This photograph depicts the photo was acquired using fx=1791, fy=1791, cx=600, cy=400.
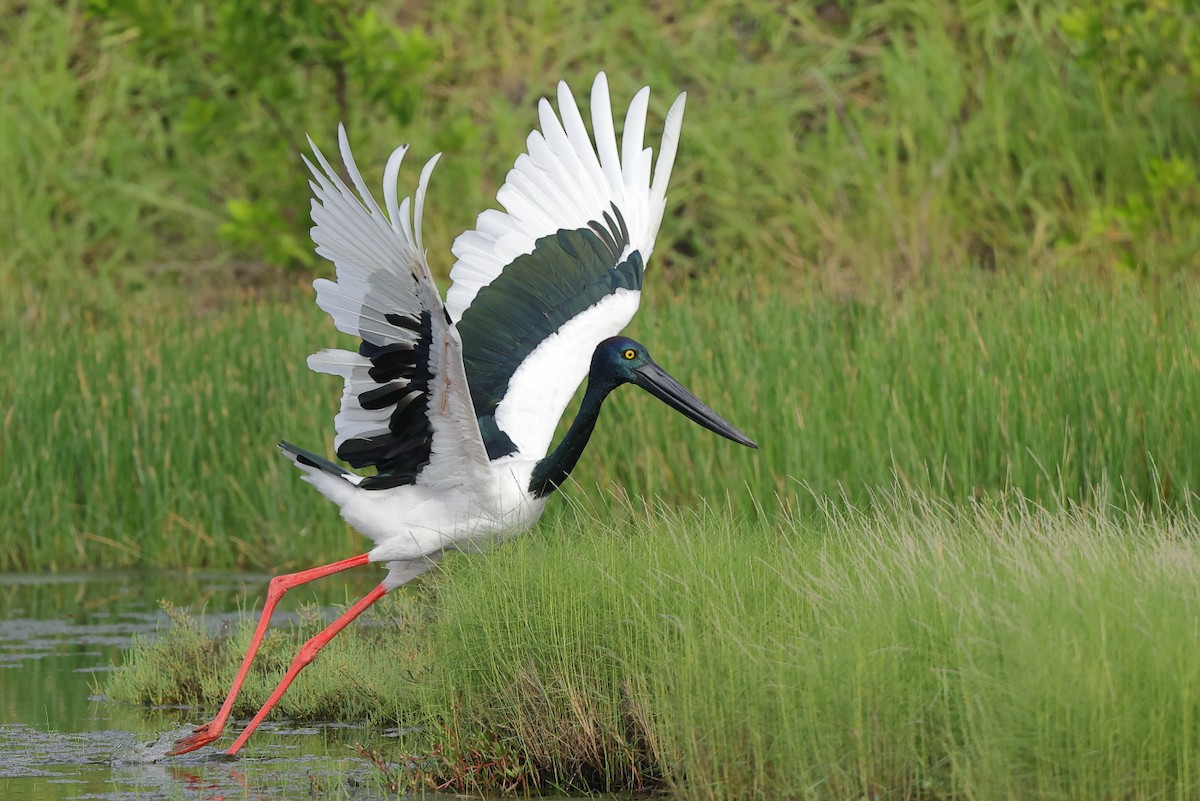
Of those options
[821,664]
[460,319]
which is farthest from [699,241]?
[821,664]

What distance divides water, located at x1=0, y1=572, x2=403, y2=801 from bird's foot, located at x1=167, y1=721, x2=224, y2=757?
0.03 meters

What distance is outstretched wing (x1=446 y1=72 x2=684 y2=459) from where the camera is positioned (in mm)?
6461

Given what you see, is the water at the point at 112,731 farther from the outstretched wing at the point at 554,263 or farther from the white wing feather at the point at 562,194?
the white wing feather at the point at 562,194

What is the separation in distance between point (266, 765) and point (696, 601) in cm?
150

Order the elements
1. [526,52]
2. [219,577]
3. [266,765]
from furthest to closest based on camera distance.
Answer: [526,52]
[219,577]
[266,765]

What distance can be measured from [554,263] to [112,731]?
7.70 feet

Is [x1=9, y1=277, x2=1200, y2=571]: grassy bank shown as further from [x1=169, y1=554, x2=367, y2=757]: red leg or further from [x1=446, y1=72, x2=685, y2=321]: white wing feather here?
[x1=169, y1=554, x2=367, y2=757]: red leg

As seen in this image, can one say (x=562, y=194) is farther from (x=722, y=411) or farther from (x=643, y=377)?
(x=722, y=411)

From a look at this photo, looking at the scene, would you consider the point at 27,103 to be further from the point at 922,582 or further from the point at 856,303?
the point at 922,582

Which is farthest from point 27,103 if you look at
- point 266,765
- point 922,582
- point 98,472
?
point 922,582

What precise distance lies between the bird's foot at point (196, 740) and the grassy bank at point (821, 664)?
2.11ft

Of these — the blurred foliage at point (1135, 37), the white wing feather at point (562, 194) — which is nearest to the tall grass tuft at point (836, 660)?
the white wing feather at point (562, 194)

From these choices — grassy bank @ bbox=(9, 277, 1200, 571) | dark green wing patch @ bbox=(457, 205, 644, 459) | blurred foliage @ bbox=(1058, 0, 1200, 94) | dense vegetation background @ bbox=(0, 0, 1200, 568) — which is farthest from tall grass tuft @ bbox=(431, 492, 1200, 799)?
blurred foliage @ bbox=(1058, 0, 1200, 94)

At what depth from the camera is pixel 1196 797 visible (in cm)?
395
